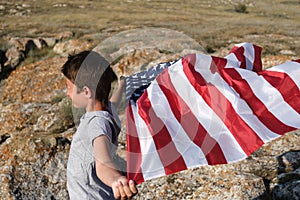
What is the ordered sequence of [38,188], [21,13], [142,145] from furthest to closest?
[21,13] → [38,188] → [142,145]

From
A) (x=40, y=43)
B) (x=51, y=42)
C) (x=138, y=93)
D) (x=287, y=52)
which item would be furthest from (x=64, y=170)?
(x=51, y=42)

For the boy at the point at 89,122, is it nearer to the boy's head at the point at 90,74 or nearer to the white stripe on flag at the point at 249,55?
the boy's head at the point at 90,74

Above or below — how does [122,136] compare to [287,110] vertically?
below

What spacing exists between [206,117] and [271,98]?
0.69 meters

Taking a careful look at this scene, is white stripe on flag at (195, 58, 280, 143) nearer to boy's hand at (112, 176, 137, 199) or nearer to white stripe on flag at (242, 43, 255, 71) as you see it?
white stripe on flag at (242, 43, 255, 71)

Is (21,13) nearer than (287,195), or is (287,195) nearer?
(287,195)

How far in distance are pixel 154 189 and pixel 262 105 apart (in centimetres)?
192

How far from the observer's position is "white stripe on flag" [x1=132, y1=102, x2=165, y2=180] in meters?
3.12

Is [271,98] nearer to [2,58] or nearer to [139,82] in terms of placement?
[139,82]

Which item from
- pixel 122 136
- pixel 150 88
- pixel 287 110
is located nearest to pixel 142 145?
pixel 150 88

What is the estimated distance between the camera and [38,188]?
5297 millimetres

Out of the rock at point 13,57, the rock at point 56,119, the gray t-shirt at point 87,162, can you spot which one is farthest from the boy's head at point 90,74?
the rock at point 13,57

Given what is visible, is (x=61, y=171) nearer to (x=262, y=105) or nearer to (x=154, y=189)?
(x=154, y=189)

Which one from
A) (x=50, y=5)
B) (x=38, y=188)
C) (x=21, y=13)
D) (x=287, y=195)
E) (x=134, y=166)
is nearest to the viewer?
(x=134, y=166)
